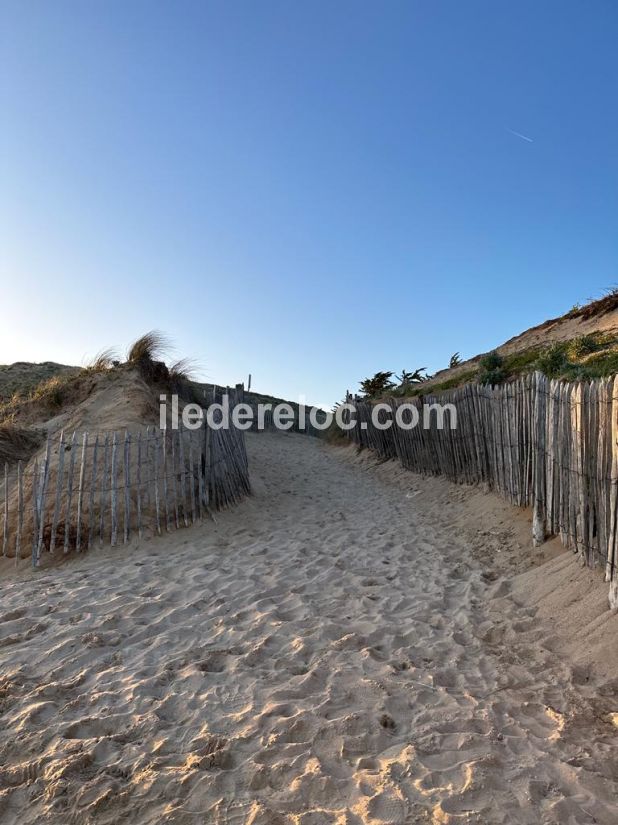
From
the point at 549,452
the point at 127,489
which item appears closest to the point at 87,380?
the point at 127,489

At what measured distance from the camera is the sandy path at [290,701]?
1.85 meters

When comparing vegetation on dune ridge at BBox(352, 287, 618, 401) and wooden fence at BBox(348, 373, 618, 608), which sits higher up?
vegetation on dune ridge at BBox(352, 287, 618, 401)

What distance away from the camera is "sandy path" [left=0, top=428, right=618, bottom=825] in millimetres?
1850

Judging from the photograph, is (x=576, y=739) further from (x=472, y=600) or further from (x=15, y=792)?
(x=15, y=792)

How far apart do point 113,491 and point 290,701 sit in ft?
11.1

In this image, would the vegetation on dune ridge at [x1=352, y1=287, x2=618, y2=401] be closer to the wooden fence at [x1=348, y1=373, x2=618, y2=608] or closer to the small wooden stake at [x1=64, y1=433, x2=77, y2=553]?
the wooden fence at [x1=348, y1=373, x2=618, y2=608]

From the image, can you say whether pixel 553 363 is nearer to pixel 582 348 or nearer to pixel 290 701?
pixel 582 348

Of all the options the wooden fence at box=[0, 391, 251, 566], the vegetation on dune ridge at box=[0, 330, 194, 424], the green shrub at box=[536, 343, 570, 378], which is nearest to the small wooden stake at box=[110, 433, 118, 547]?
the wooden fence at box=[0, 391, 251, 566]

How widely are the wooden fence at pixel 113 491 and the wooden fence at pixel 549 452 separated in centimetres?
326

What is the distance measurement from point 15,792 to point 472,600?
3.00 metres

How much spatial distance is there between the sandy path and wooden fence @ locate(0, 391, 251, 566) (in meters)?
0.62

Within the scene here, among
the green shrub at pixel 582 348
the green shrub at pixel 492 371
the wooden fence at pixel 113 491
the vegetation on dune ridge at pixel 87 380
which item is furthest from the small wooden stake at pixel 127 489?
the green shrub at pixel 582 348

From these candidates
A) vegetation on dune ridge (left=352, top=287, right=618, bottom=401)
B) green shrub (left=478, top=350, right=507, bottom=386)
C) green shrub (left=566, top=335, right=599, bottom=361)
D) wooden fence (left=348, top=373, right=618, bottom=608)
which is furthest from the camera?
green shrub (left=478, top=350, right=507, bottom=386)

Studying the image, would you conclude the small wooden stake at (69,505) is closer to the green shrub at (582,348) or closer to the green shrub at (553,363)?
the green shrub at (553,363)
